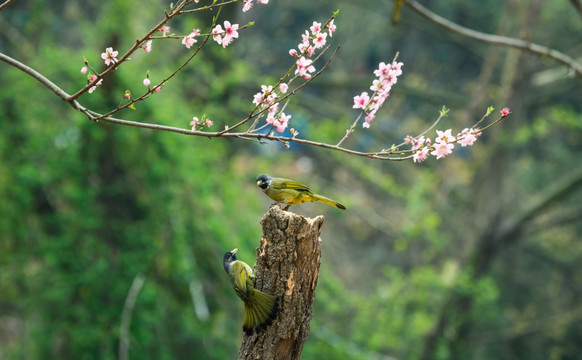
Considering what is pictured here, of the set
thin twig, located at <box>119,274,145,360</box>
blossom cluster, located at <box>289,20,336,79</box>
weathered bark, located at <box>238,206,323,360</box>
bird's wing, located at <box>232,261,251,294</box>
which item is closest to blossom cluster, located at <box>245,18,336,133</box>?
blossom cluster, located at <box>289,20,336,79</box>

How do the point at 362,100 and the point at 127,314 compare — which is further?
the point at 127,314

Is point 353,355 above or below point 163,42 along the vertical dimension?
below

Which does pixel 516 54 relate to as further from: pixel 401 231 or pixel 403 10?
pixel 401 231

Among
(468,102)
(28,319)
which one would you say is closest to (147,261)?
(28,319)

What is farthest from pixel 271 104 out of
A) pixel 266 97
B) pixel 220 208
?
pixel 220 208

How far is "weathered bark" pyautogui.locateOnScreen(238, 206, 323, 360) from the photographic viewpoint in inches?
98.3

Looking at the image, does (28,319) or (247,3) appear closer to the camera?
(247,3)

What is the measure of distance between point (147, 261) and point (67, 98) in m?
3.56

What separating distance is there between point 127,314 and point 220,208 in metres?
1.39

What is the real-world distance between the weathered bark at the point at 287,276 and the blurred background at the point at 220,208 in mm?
2064

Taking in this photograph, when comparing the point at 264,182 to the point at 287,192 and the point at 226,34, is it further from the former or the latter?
the point at 226,34

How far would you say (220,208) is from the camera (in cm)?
626

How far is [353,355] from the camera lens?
6652mm

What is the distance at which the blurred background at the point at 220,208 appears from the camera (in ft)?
18.0
